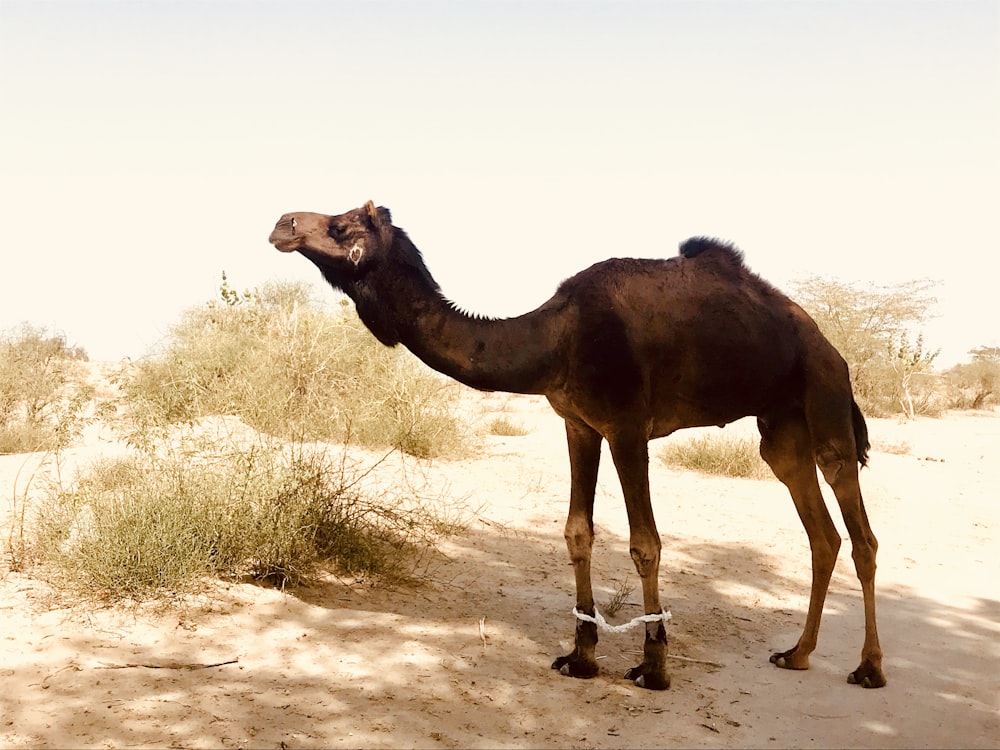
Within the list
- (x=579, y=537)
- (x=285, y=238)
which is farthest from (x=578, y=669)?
(x=285, y=238)

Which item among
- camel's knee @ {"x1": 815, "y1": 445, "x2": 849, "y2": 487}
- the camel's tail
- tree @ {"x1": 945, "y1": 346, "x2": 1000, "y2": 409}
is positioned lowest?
camel's knee @ {"x1": 815, "y1": 445, "x2": 849, "y2": 487}

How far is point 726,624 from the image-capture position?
6406 millimetres

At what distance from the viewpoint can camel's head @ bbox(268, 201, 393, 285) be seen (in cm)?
467

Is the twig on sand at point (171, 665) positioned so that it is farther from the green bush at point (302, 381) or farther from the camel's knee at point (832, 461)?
the green bush at point (302, 381)

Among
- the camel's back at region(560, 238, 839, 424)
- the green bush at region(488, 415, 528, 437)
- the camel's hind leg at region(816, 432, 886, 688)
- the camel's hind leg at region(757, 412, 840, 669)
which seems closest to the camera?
the camel's back at region(560, 238, 839, 424)

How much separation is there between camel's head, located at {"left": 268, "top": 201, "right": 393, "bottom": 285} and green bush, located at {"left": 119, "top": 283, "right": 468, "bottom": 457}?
18.1 ft

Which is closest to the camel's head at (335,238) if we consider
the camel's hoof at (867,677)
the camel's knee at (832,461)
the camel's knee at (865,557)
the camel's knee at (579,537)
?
the camel's knee at (579,537)

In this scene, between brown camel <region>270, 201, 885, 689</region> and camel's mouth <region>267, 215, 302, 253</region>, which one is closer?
camel's mouth <region>267, 215, 302, 253</region>

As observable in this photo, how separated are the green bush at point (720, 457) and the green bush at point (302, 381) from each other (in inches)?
120

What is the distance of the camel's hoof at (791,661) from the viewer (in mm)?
5504

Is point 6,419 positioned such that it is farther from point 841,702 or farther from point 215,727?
point 841,702

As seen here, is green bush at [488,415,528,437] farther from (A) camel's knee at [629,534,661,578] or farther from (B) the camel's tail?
(A) camel's knee at [629,534,661,578]

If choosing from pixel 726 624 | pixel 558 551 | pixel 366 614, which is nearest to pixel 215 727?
pixel 366 614

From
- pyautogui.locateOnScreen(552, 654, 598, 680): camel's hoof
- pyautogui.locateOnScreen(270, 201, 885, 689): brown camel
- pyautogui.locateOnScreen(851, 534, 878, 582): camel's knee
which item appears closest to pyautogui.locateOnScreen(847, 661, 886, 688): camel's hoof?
pyautogui.locateOnScreen(270, 201, 885, 689): brown camel
